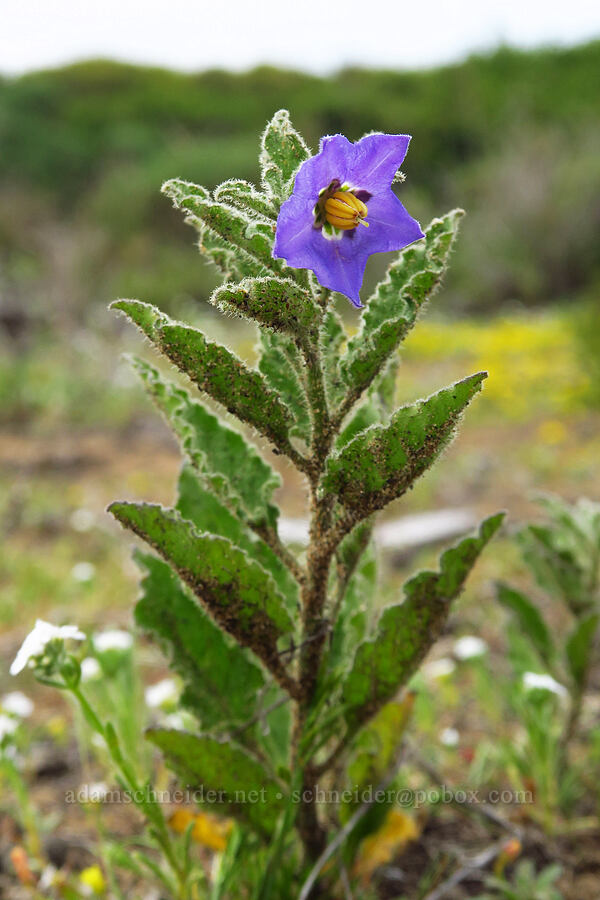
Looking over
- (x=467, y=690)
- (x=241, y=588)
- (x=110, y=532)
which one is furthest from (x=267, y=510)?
(x=110, y=532)

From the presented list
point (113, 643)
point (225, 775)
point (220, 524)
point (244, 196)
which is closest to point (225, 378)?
point (244, 196)

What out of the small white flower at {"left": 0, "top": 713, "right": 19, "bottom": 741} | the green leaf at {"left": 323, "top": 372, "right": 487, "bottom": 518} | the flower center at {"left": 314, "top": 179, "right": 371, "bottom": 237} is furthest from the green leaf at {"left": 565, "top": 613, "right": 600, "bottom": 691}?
the small white flower at {"left": 0, "top": 713, "right": 19, "bottom": 741}

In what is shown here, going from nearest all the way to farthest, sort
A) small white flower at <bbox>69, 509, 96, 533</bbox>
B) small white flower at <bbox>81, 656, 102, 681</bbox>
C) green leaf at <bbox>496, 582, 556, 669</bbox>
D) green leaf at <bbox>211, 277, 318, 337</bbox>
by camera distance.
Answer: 1. green leaf at <bbox>211, 277, 318, 337</bbox>
2. green leaf at <bbox>496, 582, 556, 669</bbox>
3. small white flower at <bbox>81, 656, 102, 681</bbox>
4. small white flower at <bbox>69, 509, 96, 533</bbox>

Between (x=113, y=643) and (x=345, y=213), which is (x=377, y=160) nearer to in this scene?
(x=345, y=213)

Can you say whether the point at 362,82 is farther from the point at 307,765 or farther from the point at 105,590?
the point at 307,765

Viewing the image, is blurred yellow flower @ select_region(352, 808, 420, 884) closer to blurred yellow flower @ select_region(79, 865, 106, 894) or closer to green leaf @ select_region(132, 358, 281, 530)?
blurred yellow flower @ select_region(79, 865, 106, 894)

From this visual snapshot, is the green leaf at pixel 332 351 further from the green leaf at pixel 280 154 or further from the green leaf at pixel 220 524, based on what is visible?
the green leaf at pixel 220 524
